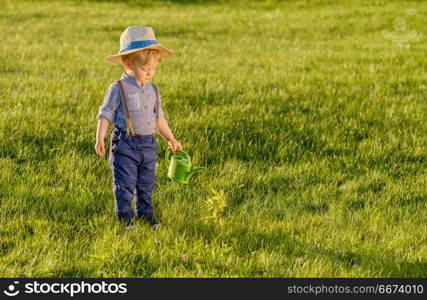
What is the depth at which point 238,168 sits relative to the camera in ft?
22.6

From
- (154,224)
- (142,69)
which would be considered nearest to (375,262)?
(154,224)

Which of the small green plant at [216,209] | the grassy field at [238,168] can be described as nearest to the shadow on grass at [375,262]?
the grassy field at [238,168]

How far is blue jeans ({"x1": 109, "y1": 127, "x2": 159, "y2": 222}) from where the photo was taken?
5203mm

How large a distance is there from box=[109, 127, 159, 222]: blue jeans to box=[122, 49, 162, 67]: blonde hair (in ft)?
2.10

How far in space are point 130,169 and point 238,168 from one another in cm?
195

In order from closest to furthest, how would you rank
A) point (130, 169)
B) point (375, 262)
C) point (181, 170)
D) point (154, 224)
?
1. point (375, 262)
2. point (130, 169)
3. point (181, 170)
4. point (154, 224)

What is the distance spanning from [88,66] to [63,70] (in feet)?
2.13

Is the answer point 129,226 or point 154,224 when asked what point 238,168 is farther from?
point 129,226

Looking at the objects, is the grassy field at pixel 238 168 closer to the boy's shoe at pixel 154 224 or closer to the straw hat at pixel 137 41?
the boy's shoe at pixel 154 224

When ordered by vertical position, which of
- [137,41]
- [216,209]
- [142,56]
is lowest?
[216,209]

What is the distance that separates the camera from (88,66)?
1236cm

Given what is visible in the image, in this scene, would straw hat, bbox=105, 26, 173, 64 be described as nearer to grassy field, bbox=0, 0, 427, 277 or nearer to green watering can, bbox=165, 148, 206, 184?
green watering can, bbox=165, 148, 206, 184

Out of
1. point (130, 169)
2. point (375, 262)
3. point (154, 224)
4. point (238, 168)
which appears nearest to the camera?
point (375, 262)

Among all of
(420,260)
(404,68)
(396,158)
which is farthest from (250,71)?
(420,260)
